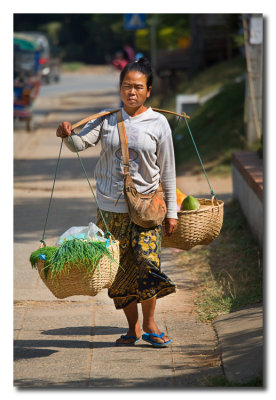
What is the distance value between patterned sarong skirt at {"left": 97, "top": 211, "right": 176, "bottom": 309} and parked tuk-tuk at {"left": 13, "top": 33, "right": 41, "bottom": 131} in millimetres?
14161

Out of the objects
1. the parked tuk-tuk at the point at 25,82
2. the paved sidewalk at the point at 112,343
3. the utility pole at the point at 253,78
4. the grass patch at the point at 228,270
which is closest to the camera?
the paved sidewalk at the point at 112,343

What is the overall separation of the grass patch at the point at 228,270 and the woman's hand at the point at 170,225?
1017 mm

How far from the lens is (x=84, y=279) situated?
423 cm

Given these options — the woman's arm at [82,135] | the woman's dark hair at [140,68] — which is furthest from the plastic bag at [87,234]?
the woman's dark hair at [140,68]

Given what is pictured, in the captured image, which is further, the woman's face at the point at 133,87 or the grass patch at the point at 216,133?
the grass patch at the point at 216,133

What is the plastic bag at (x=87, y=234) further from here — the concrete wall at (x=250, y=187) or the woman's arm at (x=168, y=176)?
the concrete wall at (x=250, y=187)

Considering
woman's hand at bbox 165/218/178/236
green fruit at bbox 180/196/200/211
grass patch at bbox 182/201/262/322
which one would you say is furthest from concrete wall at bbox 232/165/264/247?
woman's hand at bbox 165/218/178/236

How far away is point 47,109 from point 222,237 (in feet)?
63.3

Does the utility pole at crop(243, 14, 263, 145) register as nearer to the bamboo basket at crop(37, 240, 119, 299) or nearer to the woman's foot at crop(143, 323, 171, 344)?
the woman's foot at crop(143, 323, 171, 344)

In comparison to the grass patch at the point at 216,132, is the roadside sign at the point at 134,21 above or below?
above

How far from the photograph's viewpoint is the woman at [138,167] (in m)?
4.52

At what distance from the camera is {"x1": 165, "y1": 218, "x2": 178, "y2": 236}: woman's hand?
4758 mm

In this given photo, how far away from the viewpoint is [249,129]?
12312 mm

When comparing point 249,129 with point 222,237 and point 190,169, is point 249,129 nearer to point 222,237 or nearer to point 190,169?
point 190,169
